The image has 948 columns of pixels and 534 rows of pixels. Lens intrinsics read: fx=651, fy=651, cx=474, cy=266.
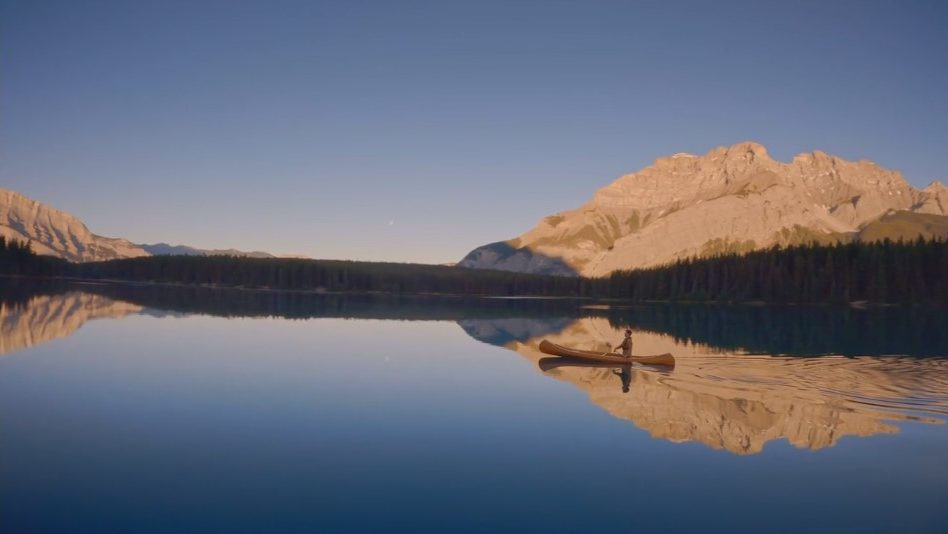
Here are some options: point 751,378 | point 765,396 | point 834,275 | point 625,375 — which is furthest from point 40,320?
point 834,275

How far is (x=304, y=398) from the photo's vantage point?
30172 millimetres

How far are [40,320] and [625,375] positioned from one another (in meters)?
54.7

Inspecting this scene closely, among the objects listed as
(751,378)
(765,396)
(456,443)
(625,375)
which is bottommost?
(456,443)

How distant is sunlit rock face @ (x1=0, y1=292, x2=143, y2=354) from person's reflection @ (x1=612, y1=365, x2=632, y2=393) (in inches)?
1443

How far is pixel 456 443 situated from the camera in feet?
74.5

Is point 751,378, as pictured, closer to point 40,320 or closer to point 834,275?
point 40,320

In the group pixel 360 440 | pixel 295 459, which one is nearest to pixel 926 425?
pixel 360 440

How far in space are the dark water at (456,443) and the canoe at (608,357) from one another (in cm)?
150

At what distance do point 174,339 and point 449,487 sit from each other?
42229mm

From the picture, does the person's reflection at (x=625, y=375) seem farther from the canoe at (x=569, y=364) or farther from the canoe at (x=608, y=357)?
the canoe at (x=569, y=364)

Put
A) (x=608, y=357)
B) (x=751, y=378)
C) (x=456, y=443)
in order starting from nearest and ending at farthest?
(x=456, y=443)
(x=751, y=378)
(x=608, y=357)

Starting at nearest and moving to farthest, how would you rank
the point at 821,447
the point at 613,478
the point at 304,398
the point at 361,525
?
the point at 361,525
the point at 613,478
the point at 821,447
the point at 304,398

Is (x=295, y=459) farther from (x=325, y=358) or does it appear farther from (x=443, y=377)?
(x=325, y=358)

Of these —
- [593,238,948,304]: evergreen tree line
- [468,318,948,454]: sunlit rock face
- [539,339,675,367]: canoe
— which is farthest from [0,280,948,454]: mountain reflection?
[593,238,948,304]: evergreen tree line
